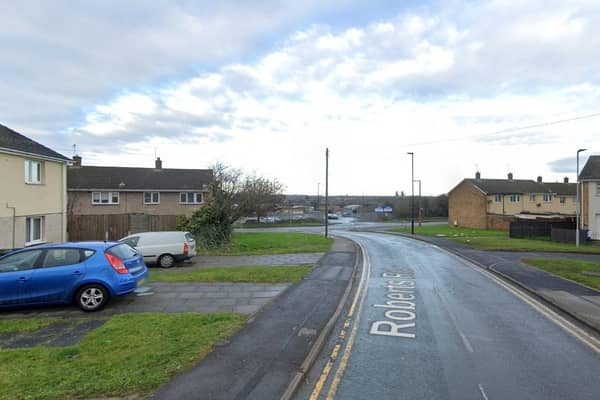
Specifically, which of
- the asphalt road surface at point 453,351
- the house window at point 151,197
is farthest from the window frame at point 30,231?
the house window at point 151,197

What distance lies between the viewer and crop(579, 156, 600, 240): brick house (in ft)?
109

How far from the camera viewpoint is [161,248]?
15.9 meters

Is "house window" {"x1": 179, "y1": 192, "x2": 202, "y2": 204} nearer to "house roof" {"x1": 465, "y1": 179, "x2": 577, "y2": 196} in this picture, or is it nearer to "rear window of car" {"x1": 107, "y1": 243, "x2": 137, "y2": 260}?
"rear window of car" {"x1": 107, "y1": 243, "x2": 137, "y2": 260}

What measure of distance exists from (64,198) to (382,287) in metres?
17.3

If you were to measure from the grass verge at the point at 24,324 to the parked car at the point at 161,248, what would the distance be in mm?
8164

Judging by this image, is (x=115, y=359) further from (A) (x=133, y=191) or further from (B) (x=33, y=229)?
(A) (x=133, y=191)

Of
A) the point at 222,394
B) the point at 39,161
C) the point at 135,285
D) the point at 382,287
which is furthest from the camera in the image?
the point at 39,161

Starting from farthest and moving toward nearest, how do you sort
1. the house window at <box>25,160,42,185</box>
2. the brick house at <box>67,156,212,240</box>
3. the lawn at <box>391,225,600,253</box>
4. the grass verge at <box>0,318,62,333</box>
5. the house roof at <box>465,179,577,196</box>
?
the house roof at <box>465,179,577,196</box>, the brick house at <box>67,156,212,240</box>, the lawn at <box>391,225,600,253</box>, the house window at <box>25,160,42,185</box>, the grass verge at <box>0,318,62,333</box>

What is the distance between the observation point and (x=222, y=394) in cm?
455

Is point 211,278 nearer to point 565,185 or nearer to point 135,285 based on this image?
point 135,285

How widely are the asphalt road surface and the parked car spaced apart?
831 centimetres

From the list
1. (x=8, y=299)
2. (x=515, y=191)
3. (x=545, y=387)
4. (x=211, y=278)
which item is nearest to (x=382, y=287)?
(x=211, y=278)

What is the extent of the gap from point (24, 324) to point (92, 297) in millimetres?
1272

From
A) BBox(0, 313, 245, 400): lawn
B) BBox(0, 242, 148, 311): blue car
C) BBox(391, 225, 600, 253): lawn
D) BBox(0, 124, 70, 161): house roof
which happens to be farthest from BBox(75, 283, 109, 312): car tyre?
BBox(391, 225, 600, 253): lawn
